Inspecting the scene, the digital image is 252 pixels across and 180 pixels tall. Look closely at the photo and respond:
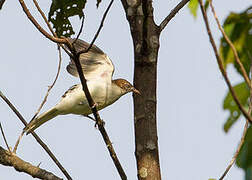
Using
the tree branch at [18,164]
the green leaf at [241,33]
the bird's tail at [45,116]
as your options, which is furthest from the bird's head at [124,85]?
the green leaf at [241,33]

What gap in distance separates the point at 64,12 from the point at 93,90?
1.32m

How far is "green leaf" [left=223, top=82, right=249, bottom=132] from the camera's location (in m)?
1.39

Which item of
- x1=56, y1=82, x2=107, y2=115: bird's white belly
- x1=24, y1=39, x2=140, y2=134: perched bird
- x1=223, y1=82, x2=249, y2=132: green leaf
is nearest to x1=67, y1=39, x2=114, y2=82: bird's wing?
x1=24, y1=39, x2=140, y2=134: perched bird

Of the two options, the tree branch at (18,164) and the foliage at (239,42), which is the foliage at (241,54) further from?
the tree branch at (18,164)

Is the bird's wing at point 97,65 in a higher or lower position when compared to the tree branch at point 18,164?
higher

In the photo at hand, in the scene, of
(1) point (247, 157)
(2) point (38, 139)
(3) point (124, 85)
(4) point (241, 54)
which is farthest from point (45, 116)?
(1) point (247, 157)

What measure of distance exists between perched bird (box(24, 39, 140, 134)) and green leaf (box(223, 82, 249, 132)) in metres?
2.80

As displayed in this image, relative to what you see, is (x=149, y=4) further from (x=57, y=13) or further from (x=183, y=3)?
(x=57, y=13)

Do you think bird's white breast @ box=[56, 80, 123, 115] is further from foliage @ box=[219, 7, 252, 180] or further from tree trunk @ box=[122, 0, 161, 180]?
foliage @ box=[219, 7, 252, 180]

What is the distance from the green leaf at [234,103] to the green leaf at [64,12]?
173cm

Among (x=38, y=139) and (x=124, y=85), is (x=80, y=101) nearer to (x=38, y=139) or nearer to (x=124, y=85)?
(x=124, y=85)

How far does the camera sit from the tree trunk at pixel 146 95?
2.81 m

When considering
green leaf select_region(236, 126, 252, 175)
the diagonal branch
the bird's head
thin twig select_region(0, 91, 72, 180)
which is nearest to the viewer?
green leaf select_region(236, 126, 252, 175)

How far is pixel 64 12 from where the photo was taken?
3213 mm
